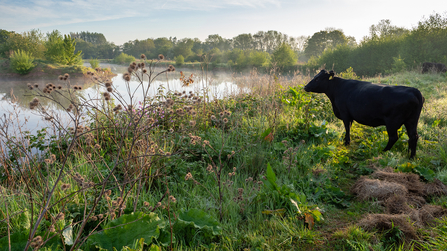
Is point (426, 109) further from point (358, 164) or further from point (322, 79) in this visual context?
point (358, 164)

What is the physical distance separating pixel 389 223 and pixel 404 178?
1249 millimetres

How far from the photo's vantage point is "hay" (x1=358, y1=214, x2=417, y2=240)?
2.05 meters

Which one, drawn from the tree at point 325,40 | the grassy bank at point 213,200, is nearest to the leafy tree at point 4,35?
the grassy bank at point 213,200

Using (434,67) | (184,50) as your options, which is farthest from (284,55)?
(184,50)

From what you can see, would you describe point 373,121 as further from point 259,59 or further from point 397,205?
point 259,59

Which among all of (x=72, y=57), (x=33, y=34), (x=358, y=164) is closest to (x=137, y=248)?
(x=358, y=164)

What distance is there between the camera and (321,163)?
12.2 ft

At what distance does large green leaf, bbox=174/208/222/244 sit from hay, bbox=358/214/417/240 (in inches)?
55.2

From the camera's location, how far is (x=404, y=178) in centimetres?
301

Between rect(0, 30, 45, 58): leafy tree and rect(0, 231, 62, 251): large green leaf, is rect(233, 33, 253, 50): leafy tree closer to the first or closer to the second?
rect(0, 30, 45, 58): leafy tree

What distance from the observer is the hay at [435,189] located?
2.77 m

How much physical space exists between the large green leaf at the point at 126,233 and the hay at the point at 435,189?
3131mm

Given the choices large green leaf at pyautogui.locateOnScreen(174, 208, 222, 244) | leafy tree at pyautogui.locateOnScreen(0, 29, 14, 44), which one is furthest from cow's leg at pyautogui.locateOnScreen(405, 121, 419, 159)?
leafy tree at pyautogui.locateOnScreen(0, 29, 14, 44)

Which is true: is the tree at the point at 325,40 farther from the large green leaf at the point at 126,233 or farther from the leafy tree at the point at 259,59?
the large green leaf at the point at 126,233
